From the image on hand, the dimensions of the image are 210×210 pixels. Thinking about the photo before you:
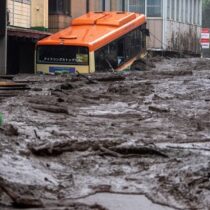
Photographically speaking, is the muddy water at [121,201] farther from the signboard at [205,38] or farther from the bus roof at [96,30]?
the signboard at [205,38]

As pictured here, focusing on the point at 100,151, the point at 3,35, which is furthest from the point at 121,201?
the point at 3,35

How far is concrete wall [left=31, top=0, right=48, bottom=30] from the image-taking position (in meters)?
31.9

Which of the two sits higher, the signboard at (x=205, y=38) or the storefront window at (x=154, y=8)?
the storefront window at (x=154, y=8)

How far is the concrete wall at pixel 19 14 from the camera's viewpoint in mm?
29219

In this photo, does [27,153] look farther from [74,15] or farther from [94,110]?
[74,15]

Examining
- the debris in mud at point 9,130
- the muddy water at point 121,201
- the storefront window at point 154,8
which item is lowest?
the muddy water at point 121,201

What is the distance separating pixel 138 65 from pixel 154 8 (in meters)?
13.4

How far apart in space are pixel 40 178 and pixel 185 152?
2382 millimetres

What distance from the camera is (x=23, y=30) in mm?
→ 29078

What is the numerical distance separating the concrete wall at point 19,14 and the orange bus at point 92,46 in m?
2.75

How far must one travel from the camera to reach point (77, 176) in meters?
7.23

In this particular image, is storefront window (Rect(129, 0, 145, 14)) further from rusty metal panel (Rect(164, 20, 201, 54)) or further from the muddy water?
the muddy water

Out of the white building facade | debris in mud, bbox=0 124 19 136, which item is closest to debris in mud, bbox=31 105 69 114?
debris in mud, bbox=0 124 19 136

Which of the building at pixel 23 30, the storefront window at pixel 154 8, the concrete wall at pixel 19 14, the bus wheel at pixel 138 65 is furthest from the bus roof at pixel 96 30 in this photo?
the storefront window at pixel 154 8
